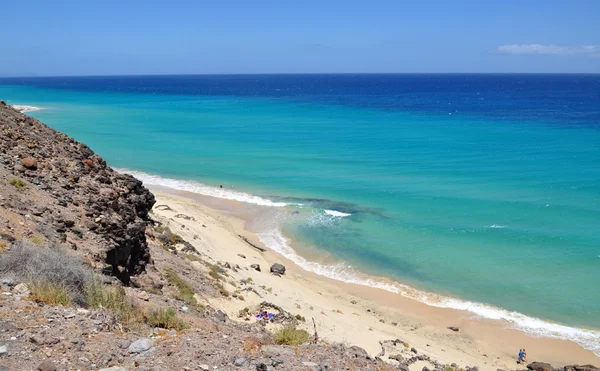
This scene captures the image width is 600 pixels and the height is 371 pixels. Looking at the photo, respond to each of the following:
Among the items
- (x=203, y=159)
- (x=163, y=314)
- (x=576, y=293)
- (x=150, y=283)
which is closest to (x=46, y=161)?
(x=150, y=283)

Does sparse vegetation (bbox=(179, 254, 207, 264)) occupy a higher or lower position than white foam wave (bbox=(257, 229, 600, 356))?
higher

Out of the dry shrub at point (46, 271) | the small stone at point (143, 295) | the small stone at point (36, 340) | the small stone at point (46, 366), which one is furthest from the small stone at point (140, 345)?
the small stone at point (143, 295)

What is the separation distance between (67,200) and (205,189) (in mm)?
26251

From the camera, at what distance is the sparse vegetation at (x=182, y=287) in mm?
13617

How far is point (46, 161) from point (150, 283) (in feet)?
18.1

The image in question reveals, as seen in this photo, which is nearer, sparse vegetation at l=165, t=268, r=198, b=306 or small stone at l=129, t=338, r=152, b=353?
small stone at l=129, t=338, r=152, b=353

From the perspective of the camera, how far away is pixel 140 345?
Result: 7.58 meters

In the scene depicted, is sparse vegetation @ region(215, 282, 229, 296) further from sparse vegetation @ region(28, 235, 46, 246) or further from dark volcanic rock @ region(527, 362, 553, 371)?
dark volcanic rock @ region(527, 362, 553, 371)

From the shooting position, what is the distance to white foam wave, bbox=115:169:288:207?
36.6m

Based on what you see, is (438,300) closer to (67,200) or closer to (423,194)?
(423,194)

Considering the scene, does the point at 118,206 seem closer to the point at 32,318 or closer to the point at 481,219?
the point at 32,318

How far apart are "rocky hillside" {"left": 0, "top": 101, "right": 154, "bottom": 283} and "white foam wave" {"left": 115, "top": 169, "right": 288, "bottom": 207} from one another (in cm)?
1838

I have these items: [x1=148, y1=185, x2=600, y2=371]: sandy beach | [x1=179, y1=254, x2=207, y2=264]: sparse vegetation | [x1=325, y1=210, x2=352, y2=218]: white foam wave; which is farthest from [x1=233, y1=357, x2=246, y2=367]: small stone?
[x1=325, y1=210, x2=352, y2=218]: white foam wave

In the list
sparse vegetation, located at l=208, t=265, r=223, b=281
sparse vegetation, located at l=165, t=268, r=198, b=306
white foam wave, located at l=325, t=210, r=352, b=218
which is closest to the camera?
sparse vegetation, located at l=165, t=268, r=198, b=306
